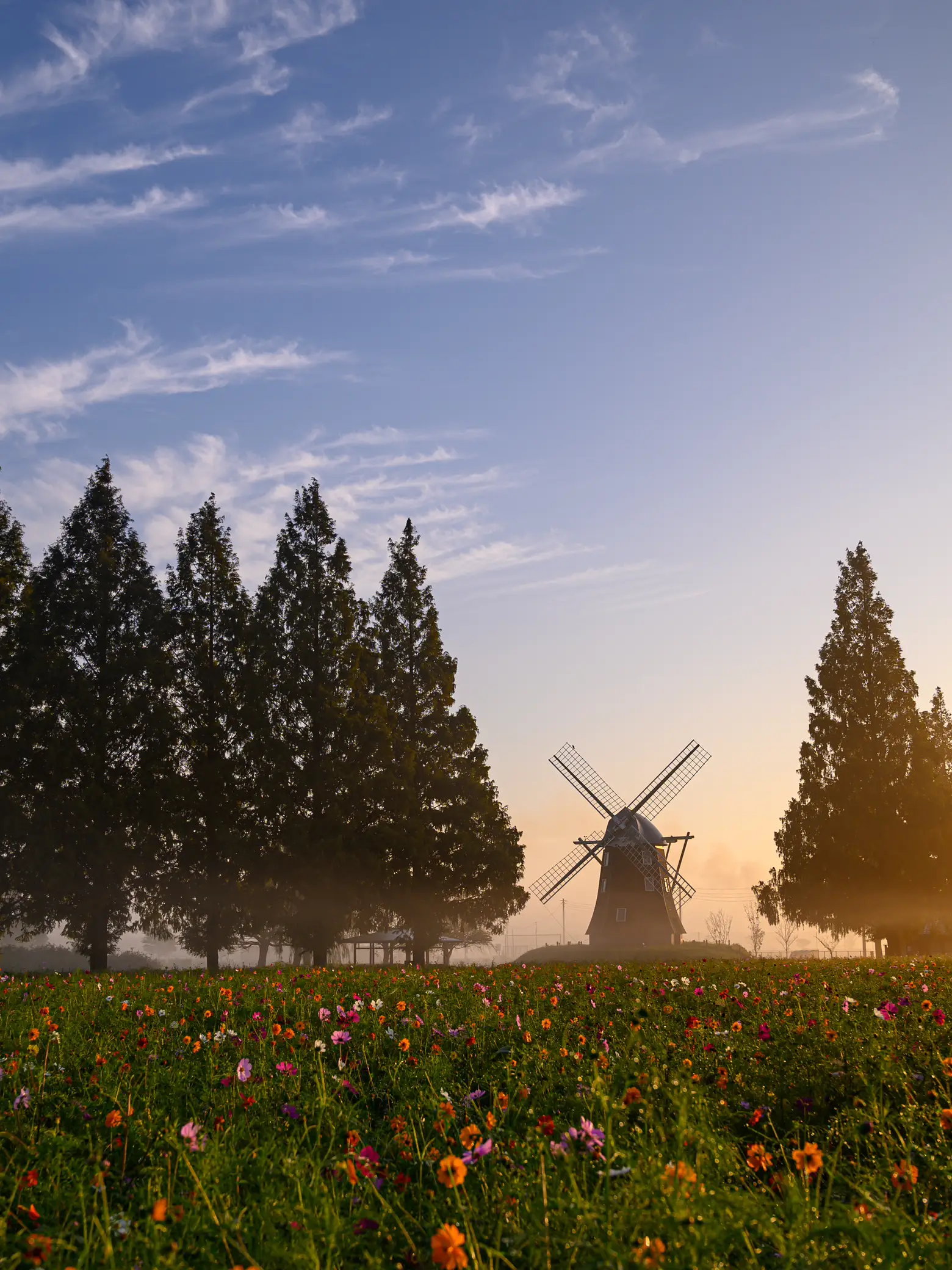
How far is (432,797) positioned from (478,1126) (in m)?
26.1

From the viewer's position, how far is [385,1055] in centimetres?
755

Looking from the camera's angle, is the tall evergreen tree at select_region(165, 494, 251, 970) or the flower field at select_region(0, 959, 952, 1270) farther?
the tall evergreen tree at select_region(165, 494, 251, 970)

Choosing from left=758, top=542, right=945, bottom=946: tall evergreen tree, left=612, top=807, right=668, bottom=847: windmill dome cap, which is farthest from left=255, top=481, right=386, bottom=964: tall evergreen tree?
left=612, top=807, right=668, bottom=847: windmill dome cap

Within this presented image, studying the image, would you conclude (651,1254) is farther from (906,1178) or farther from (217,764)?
(217,764)

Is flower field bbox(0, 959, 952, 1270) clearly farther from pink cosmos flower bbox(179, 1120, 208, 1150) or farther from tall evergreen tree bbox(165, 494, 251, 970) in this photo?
tall evergreen tree bbox(165, 494, 251, 970)

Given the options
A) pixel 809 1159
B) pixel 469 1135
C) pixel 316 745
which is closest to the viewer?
pixel 809 1159

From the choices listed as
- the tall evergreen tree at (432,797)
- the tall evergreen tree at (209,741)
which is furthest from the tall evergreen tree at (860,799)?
the tall evergreen tree at (209,741)

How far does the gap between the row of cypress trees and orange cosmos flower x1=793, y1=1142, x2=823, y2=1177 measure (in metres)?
24.9

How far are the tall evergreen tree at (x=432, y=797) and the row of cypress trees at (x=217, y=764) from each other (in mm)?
74

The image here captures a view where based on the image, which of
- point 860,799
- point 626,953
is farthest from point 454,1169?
point 860,799

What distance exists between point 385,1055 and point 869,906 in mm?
28128

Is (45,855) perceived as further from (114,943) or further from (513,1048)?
(513,1048)

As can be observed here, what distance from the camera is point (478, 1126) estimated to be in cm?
564

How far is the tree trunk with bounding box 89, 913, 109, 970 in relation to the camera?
87.1 ft
